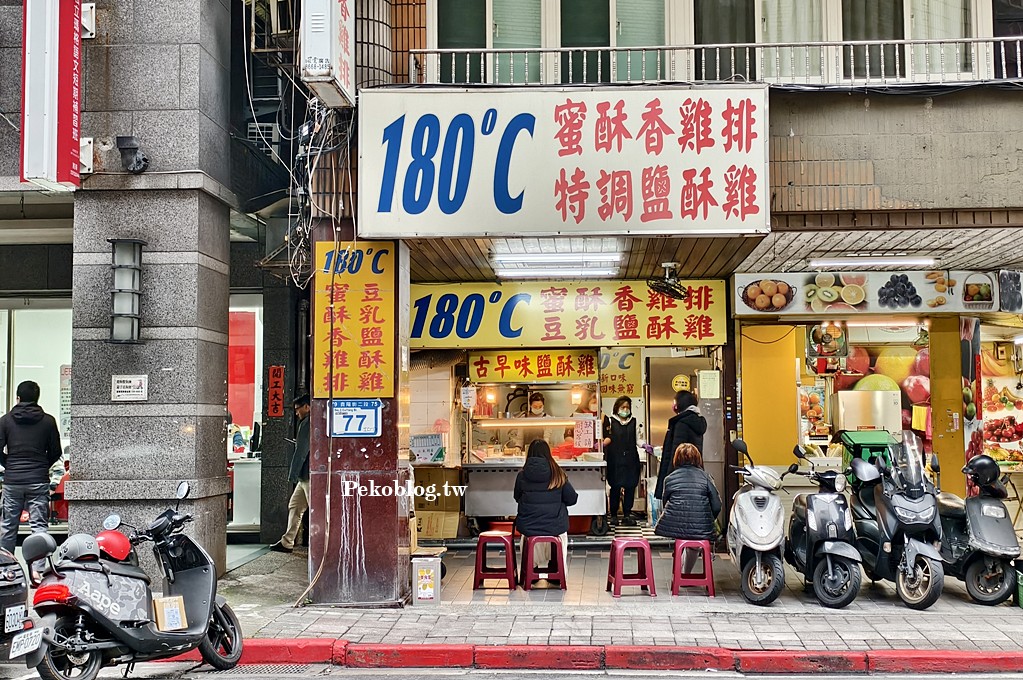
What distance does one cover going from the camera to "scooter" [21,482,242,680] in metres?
6.81

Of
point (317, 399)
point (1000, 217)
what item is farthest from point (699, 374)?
point (317, 399)

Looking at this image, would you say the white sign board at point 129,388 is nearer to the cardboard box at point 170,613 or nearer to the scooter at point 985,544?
the cardboard box at point 170,613

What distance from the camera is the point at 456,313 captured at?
542 inches

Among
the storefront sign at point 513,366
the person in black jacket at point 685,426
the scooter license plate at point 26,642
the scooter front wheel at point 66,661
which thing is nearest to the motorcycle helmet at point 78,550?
the scooter front wheel at point 66,661

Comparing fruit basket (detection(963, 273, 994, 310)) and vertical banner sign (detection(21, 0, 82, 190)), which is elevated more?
vertical banner sign (detection(21, 0, 82, 190))

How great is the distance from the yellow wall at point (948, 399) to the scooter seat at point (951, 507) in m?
3.75

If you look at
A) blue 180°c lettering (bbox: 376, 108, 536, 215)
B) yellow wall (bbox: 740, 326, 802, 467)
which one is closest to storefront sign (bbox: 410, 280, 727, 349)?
yellow wall (bbox: 740, 326, 802, 467)

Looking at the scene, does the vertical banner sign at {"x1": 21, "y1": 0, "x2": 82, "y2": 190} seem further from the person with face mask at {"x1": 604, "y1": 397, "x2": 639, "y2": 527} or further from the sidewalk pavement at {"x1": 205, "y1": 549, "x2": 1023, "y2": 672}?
the person with face mask at {"x1": 604, "y1": 397, "x2": 639, "y2": 527}

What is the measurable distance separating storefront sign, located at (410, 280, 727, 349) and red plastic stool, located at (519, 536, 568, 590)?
11.1 ft

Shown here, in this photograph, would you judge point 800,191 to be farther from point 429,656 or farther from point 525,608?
point 429,656

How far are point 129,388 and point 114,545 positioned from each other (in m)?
3.37

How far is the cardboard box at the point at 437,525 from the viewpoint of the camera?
14.0 metres

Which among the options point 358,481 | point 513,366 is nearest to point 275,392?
point 513,366

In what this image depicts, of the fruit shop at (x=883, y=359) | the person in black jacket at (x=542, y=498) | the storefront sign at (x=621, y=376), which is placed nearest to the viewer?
the person in black jacket at (x=542, y=498)
